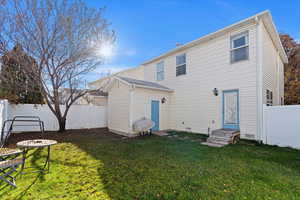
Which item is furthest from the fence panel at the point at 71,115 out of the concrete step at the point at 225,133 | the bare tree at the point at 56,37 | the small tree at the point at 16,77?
the concrete step at the point at 225,133

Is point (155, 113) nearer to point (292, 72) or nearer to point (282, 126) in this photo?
point (282, 126)

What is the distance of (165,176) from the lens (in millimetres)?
3297

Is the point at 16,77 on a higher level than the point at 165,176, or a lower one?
higher

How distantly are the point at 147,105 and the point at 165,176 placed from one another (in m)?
5.66

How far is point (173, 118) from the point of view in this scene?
32.3 feet

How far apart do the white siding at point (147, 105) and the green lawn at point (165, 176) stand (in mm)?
3376

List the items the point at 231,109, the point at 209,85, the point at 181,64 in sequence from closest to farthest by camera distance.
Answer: the point at 231,109, the point at 209,85, the point at 181,64

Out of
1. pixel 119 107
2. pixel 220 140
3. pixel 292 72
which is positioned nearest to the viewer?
pixel 220 140

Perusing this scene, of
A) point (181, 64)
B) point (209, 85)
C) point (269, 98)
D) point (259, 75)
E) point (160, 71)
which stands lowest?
point (269, 98)

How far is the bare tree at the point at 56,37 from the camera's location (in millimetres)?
6480

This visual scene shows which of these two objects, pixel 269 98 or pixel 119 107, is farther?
pixel 119 107

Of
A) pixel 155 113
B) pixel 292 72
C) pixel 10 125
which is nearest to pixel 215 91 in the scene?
pixel 155 113

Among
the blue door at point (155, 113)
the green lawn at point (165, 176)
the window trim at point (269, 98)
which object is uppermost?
the window trim at point (269, 98)

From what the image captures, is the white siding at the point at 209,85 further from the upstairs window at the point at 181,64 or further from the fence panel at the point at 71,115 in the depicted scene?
the fence panel at the point at 71,115
